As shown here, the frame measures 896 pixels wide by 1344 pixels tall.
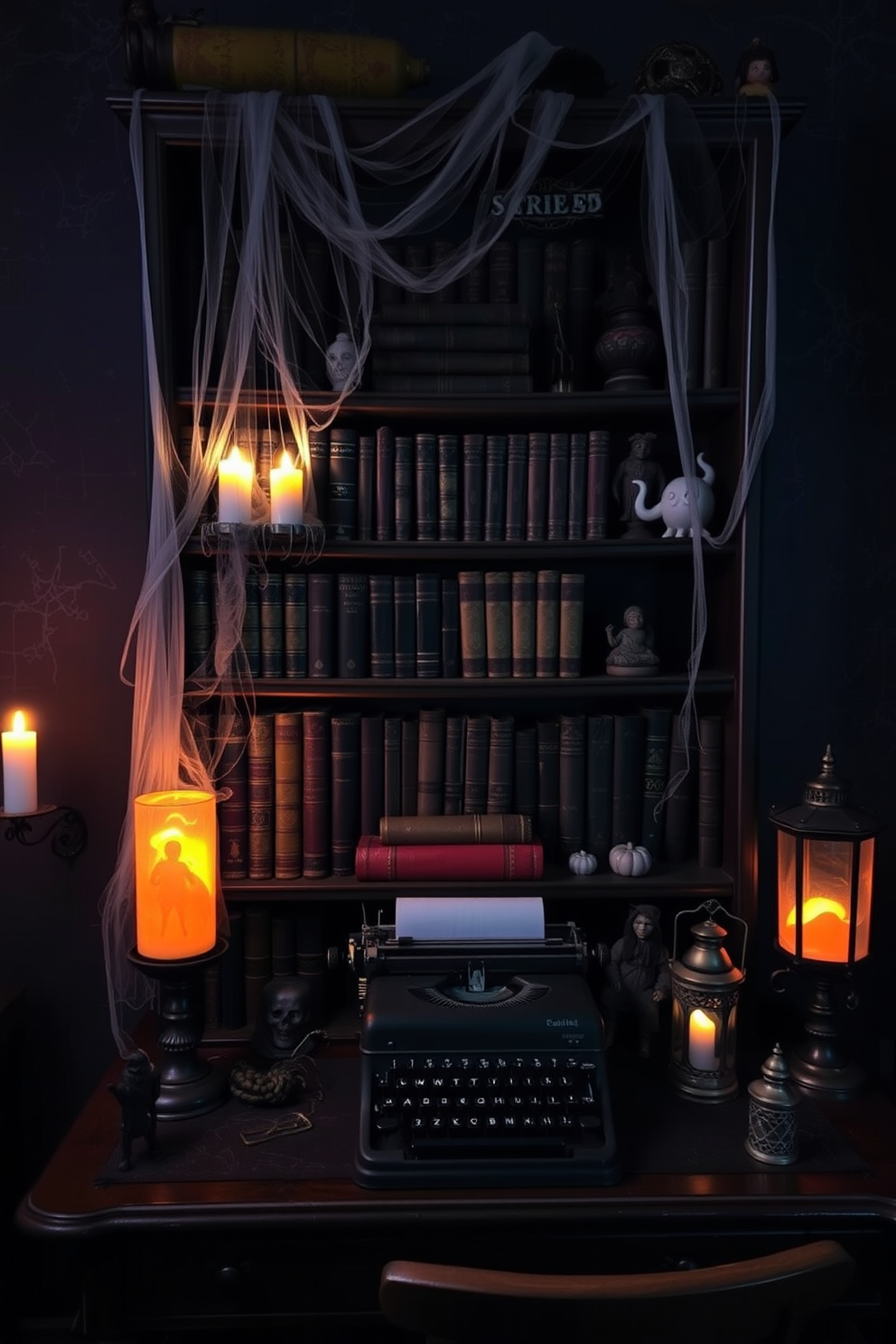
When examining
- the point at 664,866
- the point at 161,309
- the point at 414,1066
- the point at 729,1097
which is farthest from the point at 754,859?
the point at 161,309

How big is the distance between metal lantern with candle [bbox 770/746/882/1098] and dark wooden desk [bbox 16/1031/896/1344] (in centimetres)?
32

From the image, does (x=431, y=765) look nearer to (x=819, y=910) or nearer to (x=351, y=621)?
(x=351, y=621)

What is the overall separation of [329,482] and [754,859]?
1.11 meters

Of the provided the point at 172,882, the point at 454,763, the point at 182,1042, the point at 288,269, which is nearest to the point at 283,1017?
the point at 182,1042

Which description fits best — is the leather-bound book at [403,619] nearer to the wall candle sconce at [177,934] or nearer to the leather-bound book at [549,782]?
the leather-bound book at [549,782]

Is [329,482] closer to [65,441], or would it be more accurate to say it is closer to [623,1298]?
[65,441]

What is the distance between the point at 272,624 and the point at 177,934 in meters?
0.61

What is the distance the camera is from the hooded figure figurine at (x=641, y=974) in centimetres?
178

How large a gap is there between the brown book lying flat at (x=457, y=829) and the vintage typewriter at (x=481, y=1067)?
0.22 m

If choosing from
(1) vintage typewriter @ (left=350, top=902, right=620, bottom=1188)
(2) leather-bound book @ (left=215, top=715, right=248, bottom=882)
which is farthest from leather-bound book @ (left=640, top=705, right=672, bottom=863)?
(2) leather-bound book @ (left=215, top=715, right=248, bottom=882)

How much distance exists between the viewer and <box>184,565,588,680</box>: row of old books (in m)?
1.88

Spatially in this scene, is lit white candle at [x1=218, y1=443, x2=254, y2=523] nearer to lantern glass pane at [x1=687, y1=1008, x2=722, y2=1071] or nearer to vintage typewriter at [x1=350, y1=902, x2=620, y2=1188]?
vintage typewriter at [x1=350, y1=902, x2=620, y2=1188]

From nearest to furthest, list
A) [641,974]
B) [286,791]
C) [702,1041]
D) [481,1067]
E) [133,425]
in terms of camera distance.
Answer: [481,1067], [702,1041], [641,974], [286,791], [133,425]

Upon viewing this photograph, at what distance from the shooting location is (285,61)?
5.71ft
